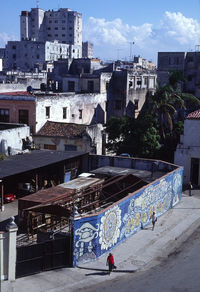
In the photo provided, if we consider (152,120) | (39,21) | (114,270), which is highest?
(39,21)

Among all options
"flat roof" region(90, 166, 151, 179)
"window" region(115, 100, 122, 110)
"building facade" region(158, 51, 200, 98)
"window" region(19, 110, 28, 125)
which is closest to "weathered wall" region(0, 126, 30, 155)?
"window" region(19, 110, 28, 125)

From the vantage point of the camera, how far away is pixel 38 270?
1978 cm

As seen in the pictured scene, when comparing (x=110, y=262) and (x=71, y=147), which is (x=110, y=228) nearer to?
(x=110, y=262)

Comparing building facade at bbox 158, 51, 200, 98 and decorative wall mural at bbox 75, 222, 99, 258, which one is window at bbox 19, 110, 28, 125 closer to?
decorative wall mural at bbox 75, 222, 99, 258

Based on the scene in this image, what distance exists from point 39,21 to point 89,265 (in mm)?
157475

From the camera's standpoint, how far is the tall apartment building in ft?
549

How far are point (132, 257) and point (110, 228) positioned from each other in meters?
1.92

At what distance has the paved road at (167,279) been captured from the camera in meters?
18.6

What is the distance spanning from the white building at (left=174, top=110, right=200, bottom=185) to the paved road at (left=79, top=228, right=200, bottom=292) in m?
16.9

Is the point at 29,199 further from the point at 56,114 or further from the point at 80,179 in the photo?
the point at 56,114

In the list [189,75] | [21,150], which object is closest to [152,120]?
[21,150]

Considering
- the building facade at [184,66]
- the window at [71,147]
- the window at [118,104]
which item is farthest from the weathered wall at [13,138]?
the building facade at [184,66]

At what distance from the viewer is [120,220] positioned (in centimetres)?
2366

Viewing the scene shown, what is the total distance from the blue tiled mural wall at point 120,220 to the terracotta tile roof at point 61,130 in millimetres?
11578
